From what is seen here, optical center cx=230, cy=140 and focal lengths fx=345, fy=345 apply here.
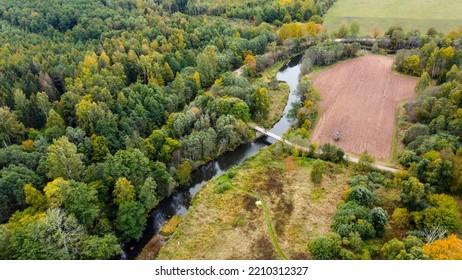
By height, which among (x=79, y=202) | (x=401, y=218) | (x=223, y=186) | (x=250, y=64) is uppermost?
(x=250, y=64)

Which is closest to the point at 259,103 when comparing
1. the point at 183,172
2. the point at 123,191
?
the point at 183,172

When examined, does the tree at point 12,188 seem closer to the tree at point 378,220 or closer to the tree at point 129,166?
the tree at point 129,166

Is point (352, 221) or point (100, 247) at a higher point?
point (100, 247)

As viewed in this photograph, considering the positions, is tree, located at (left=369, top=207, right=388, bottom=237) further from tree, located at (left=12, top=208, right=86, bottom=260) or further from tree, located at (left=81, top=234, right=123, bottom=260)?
tree, located at (left=12, top=208, right=86, bottom=260)

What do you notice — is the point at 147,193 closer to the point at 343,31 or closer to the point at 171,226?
the point at 171,226

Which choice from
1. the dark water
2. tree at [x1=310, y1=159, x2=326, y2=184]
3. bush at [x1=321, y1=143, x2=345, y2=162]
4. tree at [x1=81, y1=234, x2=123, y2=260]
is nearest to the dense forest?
tree at [x1=81, y1=234, x2=123, y2=260]

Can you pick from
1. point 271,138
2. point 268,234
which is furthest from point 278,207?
point 271,138
